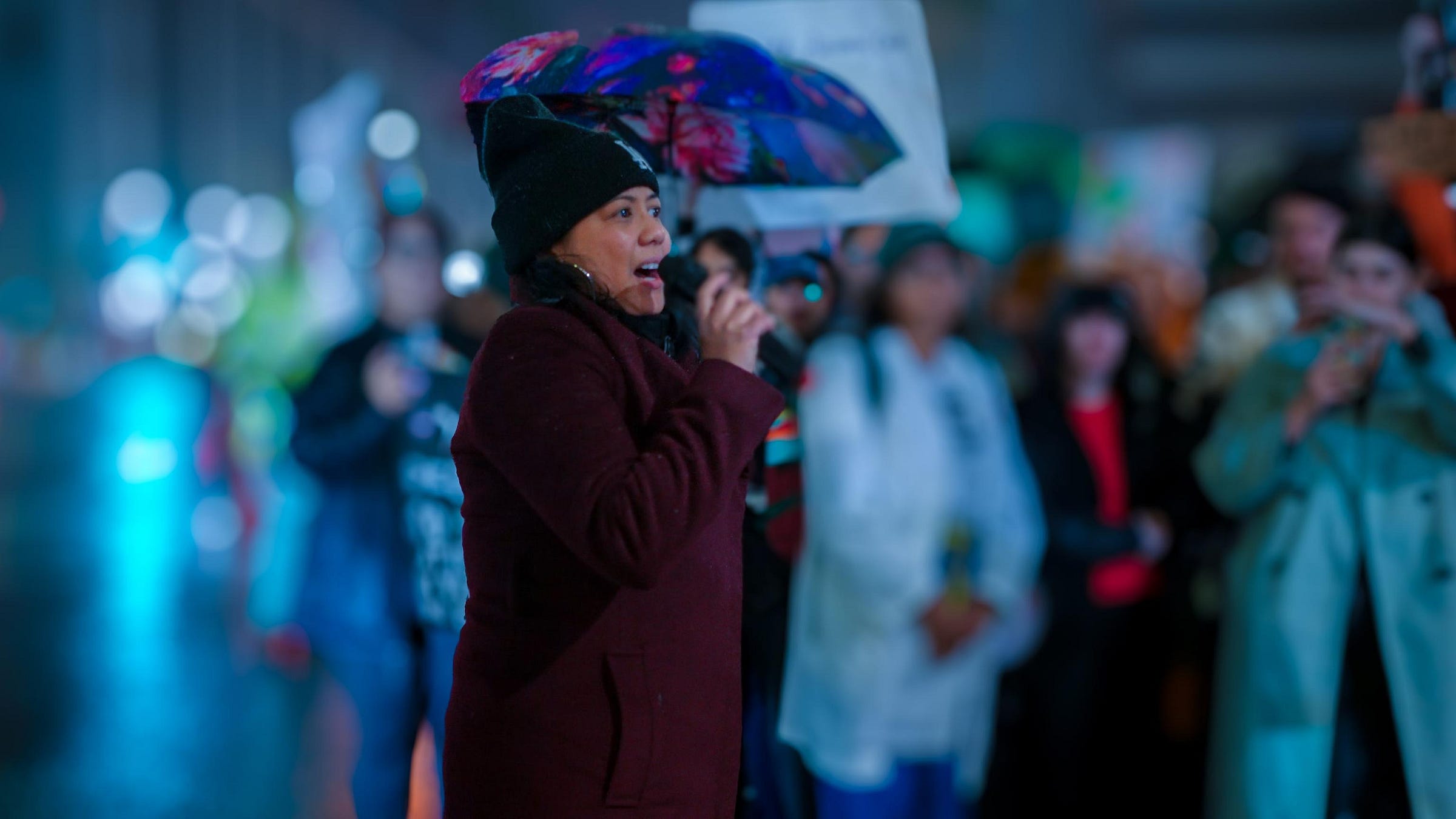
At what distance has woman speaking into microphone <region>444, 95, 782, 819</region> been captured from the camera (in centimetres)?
183

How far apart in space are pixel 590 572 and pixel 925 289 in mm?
2983

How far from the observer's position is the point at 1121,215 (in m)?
9.33

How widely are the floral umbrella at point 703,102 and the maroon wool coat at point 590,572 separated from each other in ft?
2.01

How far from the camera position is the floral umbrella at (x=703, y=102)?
2.40 metres

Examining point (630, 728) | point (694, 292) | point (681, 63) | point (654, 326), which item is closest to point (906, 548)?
point (694, 292)

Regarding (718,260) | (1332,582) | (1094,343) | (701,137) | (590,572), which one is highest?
(701,137)

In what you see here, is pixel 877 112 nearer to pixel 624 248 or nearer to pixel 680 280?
pixel 680 280

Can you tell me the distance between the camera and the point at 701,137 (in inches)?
113

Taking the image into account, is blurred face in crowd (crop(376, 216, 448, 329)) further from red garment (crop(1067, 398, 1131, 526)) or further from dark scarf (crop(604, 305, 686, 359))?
red garment (crop(1067, 398, 1131, 526))

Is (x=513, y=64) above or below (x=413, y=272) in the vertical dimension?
above

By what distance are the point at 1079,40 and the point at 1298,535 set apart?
18.7 m

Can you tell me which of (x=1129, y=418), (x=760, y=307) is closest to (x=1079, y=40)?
(x=1129, y=418)

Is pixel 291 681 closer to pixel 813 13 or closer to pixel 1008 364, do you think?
pixel 1008 364

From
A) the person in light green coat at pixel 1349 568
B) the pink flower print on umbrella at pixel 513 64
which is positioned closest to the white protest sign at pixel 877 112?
the pink flower print on umbrella at pixel 513 64
